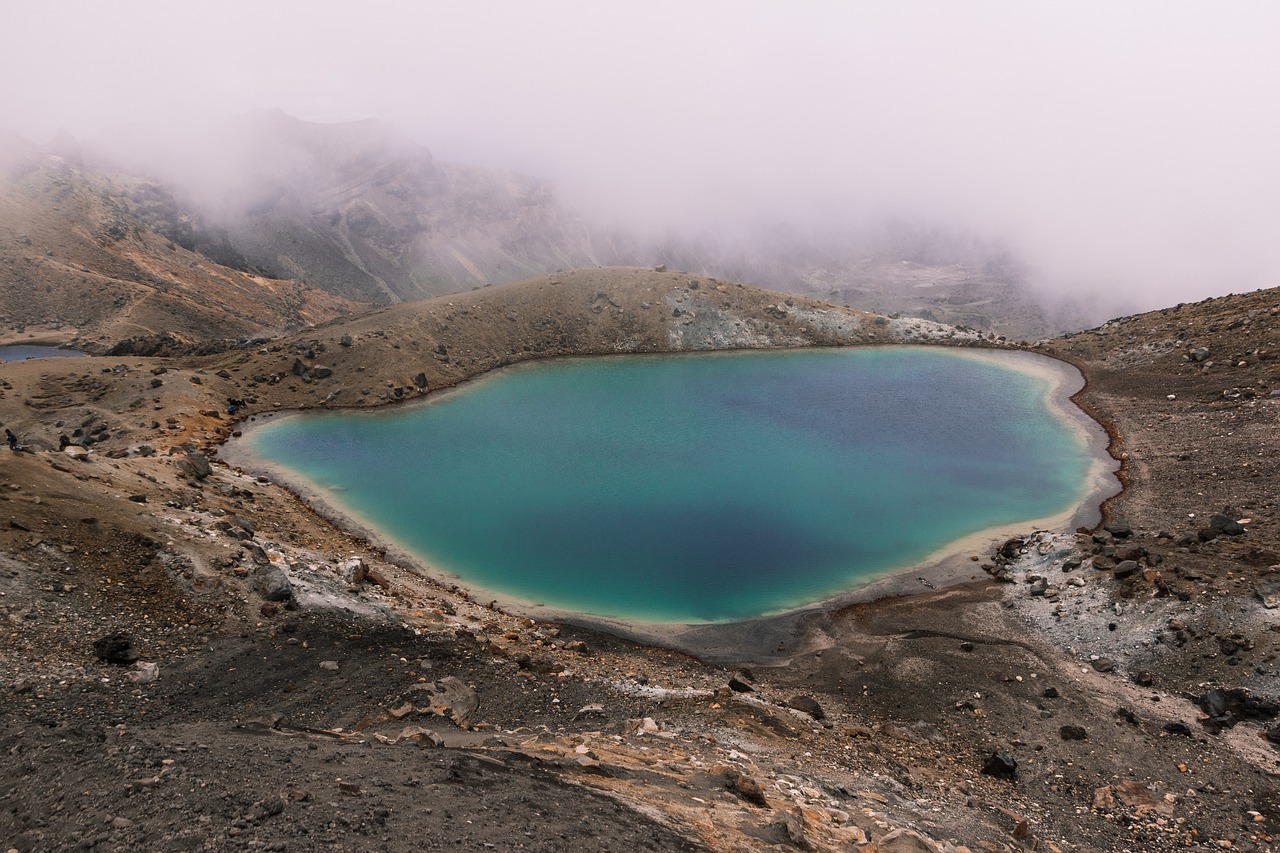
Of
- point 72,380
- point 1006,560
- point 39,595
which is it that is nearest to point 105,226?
point 72,380

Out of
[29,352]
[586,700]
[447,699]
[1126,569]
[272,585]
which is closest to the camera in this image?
[447,699]

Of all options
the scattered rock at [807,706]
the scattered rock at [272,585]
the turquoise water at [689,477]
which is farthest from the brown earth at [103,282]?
the scattered rock at [807,706]

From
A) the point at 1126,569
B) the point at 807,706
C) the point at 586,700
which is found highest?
the point at 1126,569

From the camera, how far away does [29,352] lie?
79.8 meters

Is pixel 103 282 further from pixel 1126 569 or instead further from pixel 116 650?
pixel 1126 569

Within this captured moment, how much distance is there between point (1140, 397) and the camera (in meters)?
55.0

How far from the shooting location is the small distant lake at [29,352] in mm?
77875

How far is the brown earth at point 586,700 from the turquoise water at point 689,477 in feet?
12.3

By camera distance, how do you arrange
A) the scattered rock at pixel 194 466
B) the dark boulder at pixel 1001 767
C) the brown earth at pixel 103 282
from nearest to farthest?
the dark boulder at pixel 1001 767 < the scattered rock at pixel 194 466 < the brown earth at pixel 103 282

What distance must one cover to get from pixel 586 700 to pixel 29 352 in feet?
318

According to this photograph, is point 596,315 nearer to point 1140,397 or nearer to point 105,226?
point 1140,397

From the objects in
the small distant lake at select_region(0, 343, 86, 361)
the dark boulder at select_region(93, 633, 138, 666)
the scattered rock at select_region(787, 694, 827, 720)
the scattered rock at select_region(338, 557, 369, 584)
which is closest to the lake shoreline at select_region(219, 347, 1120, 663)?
the scattered rock at select_region(787, 694, 827, 720)

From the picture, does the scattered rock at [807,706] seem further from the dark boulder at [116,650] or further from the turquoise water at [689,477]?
the dark boulder at [116,650]

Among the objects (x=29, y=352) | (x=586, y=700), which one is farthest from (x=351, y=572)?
(x=29, y=352)
